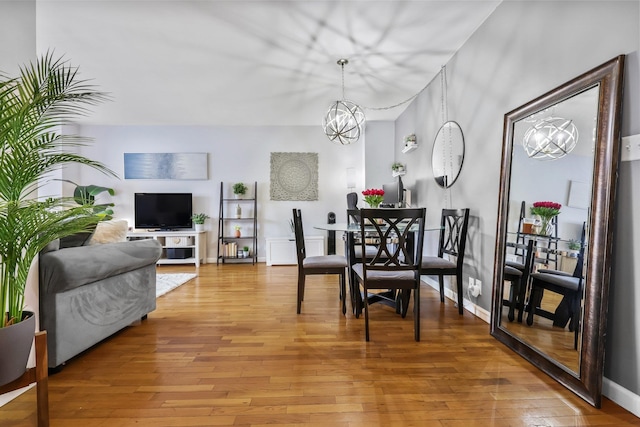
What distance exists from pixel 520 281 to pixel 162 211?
212 inches

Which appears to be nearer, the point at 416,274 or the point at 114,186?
the point at 416,274

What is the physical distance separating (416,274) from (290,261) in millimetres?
3340

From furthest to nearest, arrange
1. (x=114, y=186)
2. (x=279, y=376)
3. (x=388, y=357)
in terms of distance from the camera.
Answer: (x=114, y=186) < (x=388, y=357) < (x=279, y=376)

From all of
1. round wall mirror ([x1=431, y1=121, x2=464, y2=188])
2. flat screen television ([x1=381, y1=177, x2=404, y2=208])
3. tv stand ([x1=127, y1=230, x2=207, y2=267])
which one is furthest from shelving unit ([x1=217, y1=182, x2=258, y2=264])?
round wall mirror ([x1=431, y1=121, x2=464, y2=188])

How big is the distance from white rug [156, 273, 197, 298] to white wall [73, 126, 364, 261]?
128 centimetres

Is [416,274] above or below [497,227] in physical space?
below

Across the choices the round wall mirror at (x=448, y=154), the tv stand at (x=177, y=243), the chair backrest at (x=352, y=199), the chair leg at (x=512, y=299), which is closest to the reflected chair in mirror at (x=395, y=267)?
the chair leg at (x=512, y=299)

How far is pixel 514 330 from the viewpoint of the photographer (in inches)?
81.0

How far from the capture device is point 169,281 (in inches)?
159

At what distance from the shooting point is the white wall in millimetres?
5691

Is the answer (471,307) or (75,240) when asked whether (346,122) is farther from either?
(75,240)

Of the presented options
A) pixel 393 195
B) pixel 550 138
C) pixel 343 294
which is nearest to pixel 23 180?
pixel 343 294

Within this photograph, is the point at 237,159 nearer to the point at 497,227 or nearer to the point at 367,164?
the point at 367,164

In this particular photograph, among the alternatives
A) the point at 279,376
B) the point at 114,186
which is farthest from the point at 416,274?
the point at 114,186
